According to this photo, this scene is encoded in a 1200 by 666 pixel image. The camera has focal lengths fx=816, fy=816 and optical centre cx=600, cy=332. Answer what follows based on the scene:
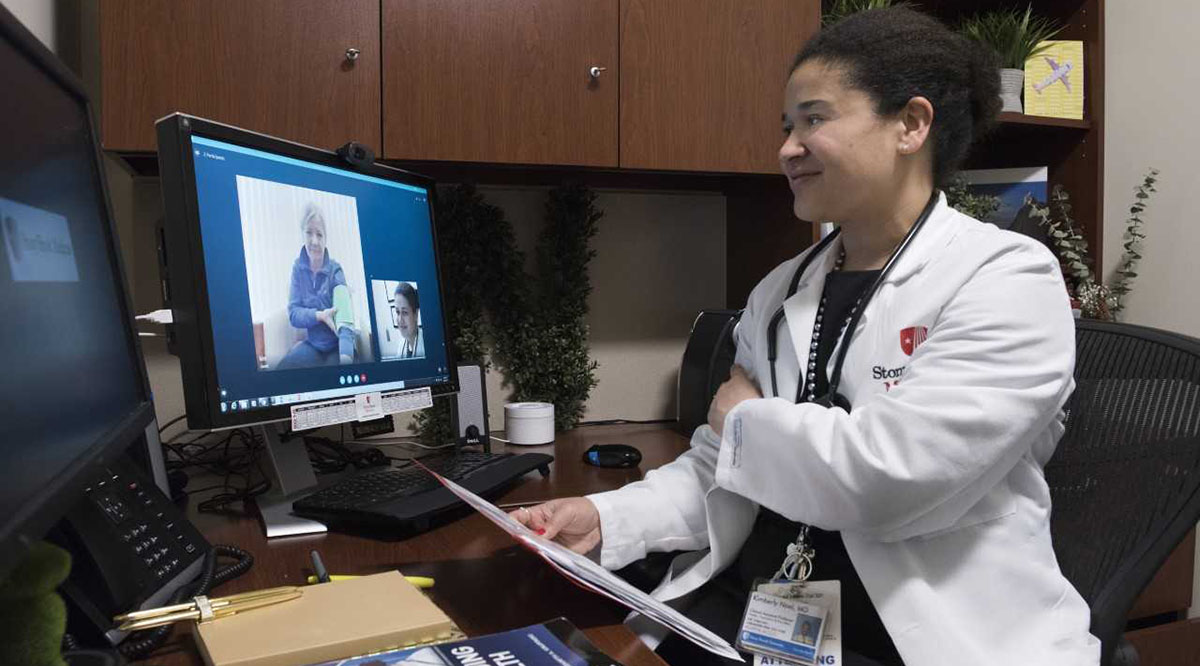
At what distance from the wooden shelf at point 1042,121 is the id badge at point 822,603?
124 cm

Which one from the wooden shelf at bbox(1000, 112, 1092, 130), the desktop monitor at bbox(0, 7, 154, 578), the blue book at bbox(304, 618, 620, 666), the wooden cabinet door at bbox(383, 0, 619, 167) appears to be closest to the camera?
the desktop monitor at bbox(0, 7, 154, 578)

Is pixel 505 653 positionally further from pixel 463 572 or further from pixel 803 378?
pixel 803 378

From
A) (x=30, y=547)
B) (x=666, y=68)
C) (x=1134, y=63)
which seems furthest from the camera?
(x=1134, y=63)

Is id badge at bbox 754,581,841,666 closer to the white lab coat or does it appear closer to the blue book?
the white lab coat

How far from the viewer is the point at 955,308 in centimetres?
93

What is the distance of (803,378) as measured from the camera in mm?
1095

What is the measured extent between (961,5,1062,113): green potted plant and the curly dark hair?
2.38 feet

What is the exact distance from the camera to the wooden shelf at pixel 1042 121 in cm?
175

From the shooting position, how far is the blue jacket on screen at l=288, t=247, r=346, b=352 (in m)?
1.07

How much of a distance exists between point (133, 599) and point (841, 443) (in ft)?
2.24

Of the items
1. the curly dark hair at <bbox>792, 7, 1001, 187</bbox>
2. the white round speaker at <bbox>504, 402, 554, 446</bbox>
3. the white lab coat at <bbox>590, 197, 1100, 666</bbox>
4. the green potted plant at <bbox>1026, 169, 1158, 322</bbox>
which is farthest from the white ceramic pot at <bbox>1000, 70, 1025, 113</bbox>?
the white round speaker at <bbox>504, 402, 554, 446</bbox>

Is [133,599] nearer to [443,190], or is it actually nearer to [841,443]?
[841,443]

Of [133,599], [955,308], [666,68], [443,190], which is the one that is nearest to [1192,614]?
[955,308]

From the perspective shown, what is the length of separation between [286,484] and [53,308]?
25.7 inches
